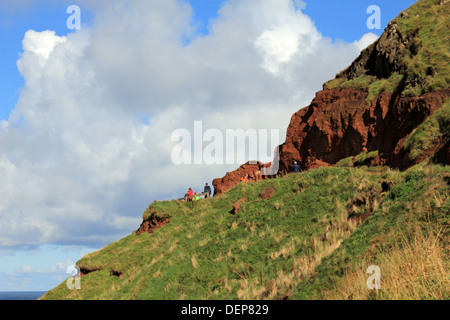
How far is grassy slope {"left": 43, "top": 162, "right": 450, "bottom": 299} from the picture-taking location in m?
10.5

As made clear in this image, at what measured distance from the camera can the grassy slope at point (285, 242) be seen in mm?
10500

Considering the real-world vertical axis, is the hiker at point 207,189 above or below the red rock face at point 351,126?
below

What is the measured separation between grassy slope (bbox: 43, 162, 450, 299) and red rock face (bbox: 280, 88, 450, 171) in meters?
Result: 3.47

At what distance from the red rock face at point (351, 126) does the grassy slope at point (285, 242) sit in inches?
137

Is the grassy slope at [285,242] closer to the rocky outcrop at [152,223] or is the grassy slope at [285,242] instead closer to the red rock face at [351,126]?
the rocky outcrop at [152,223]

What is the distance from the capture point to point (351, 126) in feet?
120

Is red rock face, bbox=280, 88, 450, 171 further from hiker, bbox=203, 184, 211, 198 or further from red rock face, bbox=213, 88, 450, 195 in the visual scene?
hiker, bbox=203, 184, 211, 198

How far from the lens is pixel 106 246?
33.4 meters

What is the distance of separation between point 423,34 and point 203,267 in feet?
92.1

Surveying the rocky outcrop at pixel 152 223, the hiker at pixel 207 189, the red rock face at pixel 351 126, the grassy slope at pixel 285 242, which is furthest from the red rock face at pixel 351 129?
the rocky outcrop at pixel 152 223

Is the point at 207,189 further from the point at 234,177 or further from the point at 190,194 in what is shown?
the point at 234,177

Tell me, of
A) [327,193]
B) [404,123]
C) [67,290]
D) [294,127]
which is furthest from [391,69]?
[67,290]
